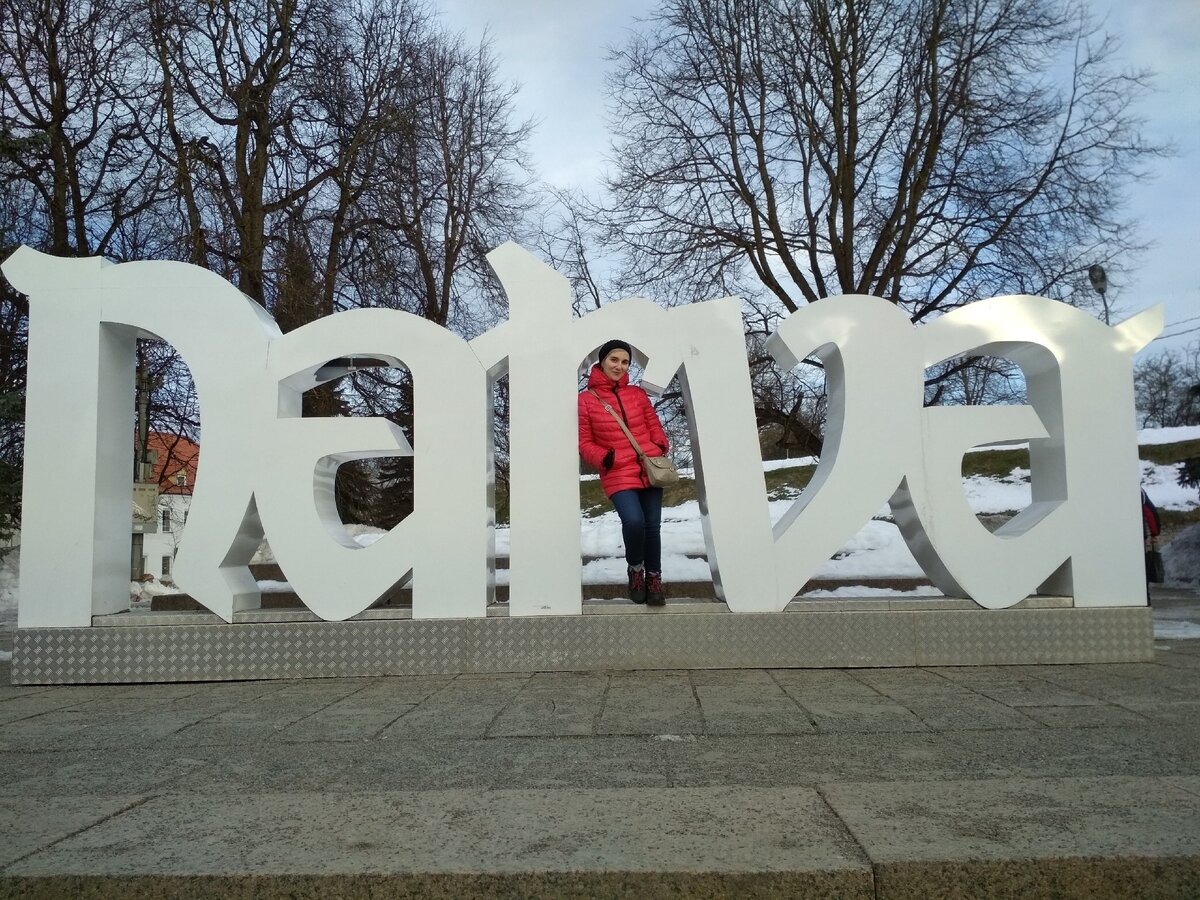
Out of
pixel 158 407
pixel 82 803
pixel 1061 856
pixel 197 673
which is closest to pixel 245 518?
pixel 197 673

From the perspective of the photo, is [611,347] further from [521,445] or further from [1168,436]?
[1168,436]

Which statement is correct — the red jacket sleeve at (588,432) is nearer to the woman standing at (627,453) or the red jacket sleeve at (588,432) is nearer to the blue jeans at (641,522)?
the woman standing at (627,453)

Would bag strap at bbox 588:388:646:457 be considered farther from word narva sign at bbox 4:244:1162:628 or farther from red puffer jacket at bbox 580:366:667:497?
word narva sign at bbox 4:244:1162:628

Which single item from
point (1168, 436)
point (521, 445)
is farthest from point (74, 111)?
point (1168, 436)

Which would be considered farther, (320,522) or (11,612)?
(11,612)

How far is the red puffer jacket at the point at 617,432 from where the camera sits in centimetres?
620

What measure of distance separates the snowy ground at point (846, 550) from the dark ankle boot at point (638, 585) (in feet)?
7.75

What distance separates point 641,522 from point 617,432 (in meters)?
0.64

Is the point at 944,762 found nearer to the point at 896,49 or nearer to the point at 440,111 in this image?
the point at 896,49

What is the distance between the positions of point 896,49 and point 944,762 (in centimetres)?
1476

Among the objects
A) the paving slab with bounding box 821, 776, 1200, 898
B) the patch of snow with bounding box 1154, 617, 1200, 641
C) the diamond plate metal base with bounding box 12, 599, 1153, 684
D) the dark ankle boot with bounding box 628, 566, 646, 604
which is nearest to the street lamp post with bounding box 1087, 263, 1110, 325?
the patch of snow with bounding box 1154, 617, 1200, 641

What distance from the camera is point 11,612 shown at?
554 inches

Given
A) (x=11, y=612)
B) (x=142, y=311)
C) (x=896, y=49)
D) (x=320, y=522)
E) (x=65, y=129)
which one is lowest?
(x=11, y=612)

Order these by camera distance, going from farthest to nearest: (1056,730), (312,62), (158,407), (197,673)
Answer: (312,62) → (158,407) → (197,673) → (1056,730)
